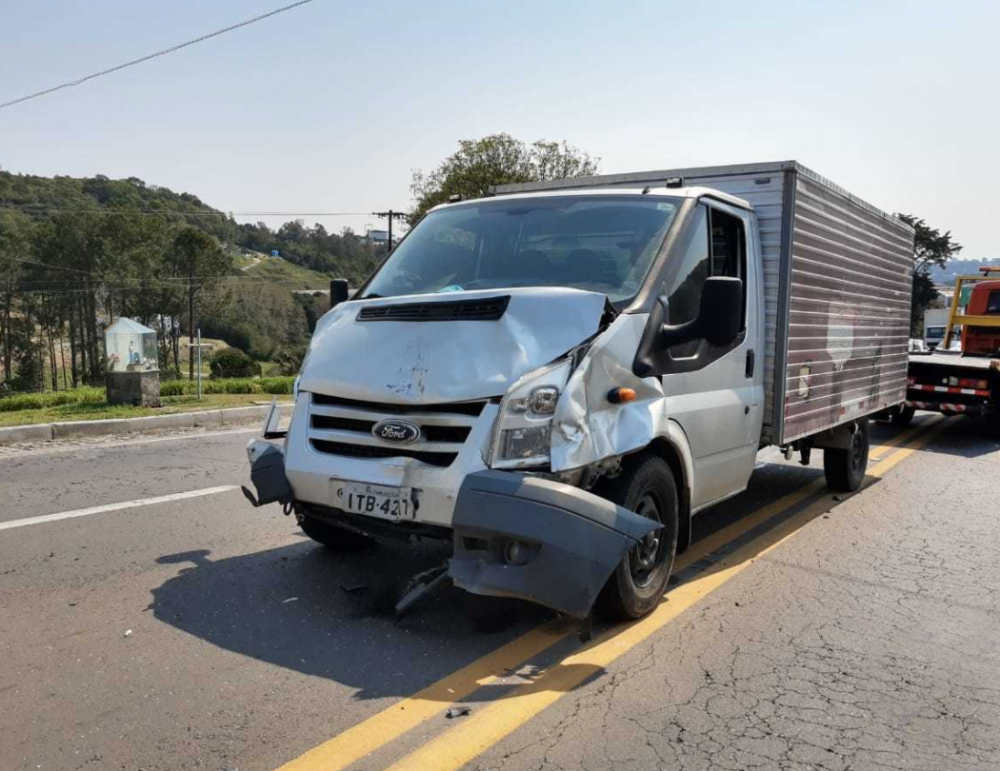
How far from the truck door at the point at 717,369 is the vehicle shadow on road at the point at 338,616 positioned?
140 centimetres

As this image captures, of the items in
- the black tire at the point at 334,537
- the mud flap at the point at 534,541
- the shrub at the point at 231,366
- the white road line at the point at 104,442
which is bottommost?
the shrub at the point at 231,366

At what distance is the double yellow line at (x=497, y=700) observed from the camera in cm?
284

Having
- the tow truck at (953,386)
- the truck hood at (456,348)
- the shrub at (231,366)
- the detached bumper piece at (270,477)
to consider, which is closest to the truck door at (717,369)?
the truck hood at (456,348)

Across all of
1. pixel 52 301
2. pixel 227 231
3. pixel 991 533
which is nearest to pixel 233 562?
pixel 991 533

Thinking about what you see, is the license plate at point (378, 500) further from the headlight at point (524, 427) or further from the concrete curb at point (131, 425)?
the concrete curb at point (131, 425)

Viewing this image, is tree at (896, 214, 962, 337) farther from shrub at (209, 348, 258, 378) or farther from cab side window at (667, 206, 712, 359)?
cab side window at (667, 206, 712, 359)

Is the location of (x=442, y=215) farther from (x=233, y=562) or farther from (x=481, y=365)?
(x=233, y=562)

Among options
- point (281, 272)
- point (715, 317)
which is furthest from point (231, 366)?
point (281, 272)

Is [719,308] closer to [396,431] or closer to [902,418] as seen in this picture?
[396,431]

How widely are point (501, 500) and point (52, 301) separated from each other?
279 feet

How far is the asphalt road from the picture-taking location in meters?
2.95

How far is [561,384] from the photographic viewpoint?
3.64m

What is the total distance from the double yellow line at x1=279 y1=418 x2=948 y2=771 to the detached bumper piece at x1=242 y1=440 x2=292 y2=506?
4.43ft

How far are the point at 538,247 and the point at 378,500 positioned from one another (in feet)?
5.90
